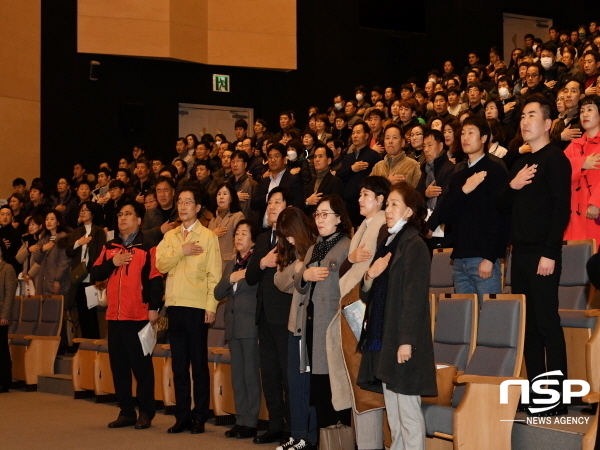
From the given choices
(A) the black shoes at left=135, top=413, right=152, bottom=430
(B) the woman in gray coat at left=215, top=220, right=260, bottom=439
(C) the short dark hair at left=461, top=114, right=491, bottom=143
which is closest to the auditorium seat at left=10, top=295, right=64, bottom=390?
(A) the black shoes at left=135, top=413, right=152, bottom=430

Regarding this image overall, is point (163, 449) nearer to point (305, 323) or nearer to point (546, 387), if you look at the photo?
point (305, 323)

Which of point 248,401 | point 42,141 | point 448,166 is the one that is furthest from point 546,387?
point 42,141

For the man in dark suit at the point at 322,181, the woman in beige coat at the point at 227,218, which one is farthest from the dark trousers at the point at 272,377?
the man in dark suit at the point at 322,181

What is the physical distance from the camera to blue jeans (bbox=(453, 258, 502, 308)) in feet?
14.4

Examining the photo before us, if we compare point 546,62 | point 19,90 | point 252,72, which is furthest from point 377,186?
point 252,72

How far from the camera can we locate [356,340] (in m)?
4.04

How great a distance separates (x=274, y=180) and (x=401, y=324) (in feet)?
13.0

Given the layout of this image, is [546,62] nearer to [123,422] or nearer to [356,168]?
[356,168]

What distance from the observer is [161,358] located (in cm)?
644

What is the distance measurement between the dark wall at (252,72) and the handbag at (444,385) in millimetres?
10075

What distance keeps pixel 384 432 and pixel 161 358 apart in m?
2.63

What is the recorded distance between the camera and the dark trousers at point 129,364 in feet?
18.2

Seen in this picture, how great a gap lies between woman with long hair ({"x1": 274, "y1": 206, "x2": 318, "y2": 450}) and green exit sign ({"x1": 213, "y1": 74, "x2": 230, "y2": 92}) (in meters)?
9.76

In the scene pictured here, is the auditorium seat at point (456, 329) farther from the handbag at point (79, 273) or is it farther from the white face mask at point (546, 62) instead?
the white face mask at point (546, 62)
